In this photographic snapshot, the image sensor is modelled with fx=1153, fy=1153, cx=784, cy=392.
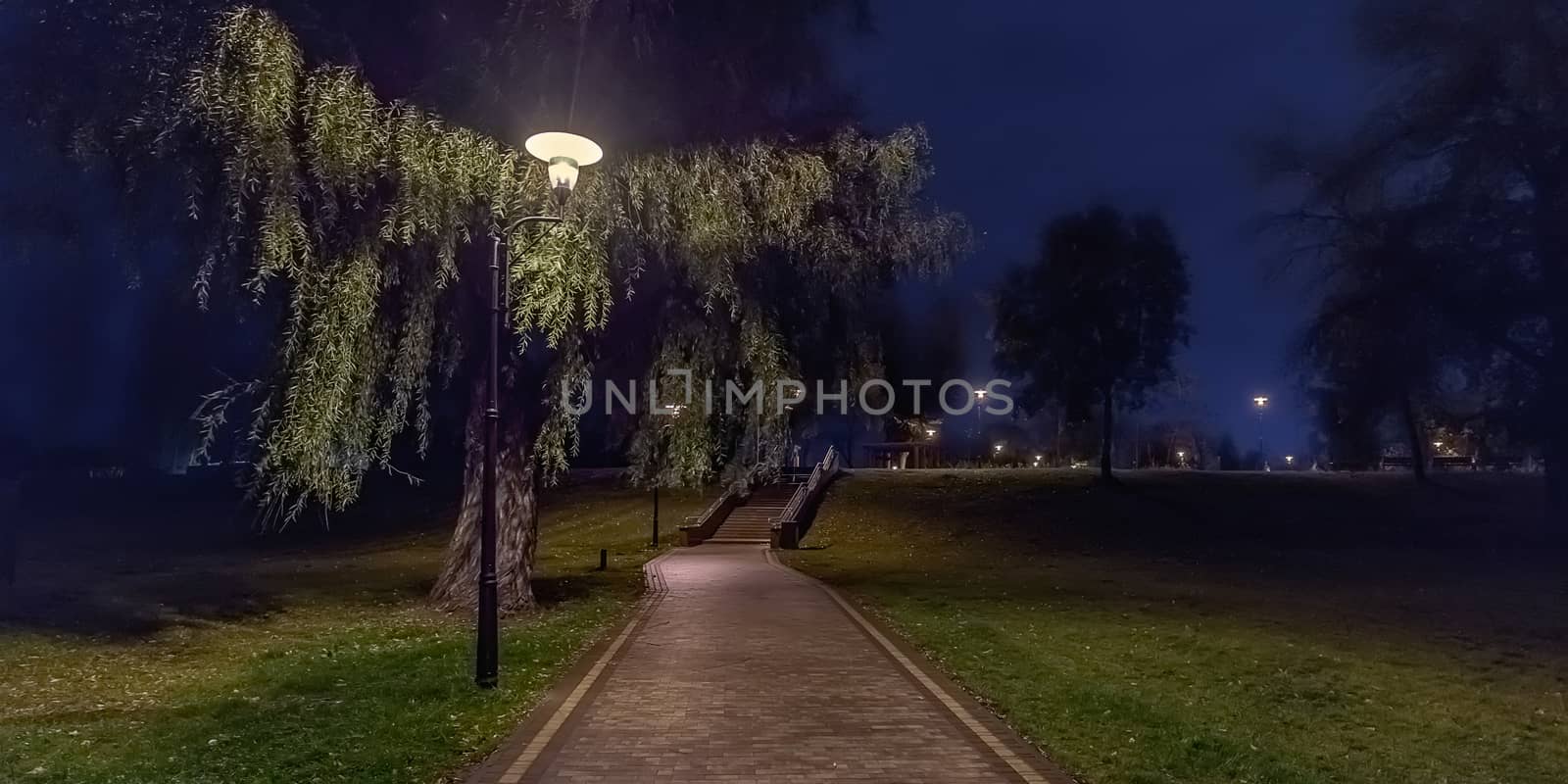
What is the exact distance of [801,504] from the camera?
38.0m

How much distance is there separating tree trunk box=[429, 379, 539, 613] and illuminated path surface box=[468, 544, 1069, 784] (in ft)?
8.27

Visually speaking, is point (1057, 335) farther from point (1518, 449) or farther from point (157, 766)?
point (157, 766)

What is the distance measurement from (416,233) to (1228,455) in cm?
6652

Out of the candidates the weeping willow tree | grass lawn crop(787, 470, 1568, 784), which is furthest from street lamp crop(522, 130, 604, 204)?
grass lawn crop(787, 470, 1568, 784)

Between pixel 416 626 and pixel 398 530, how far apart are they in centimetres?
2922

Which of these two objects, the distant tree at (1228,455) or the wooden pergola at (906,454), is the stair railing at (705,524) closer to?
the wooden pergola at (906,454)

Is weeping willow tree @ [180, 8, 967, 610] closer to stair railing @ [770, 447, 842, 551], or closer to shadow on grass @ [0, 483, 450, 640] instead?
shadow on grass @ [0, 483, 450, 640]

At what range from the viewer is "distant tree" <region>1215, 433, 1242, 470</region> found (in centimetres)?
6729

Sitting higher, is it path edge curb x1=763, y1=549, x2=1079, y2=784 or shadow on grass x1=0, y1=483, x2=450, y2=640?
path edge curb x1=763, y1=549, x2=1079, y2=784

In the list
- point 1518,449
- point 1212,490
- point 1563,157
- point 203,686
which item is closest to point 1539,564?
point 1518,449

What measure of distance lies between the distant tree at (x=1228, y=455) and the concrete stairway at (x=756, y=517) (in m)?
34.7

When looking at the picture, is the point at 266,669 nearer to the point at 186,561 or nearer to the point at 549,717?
the point at 549,717

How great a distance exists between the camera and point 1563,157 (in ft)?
80.4

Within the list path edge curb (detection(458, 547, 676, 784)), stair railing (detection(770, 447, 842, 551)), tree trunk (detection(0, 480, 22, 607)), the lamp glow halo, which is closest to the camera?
path edge curb (detection(458, 547, 676, 784))
